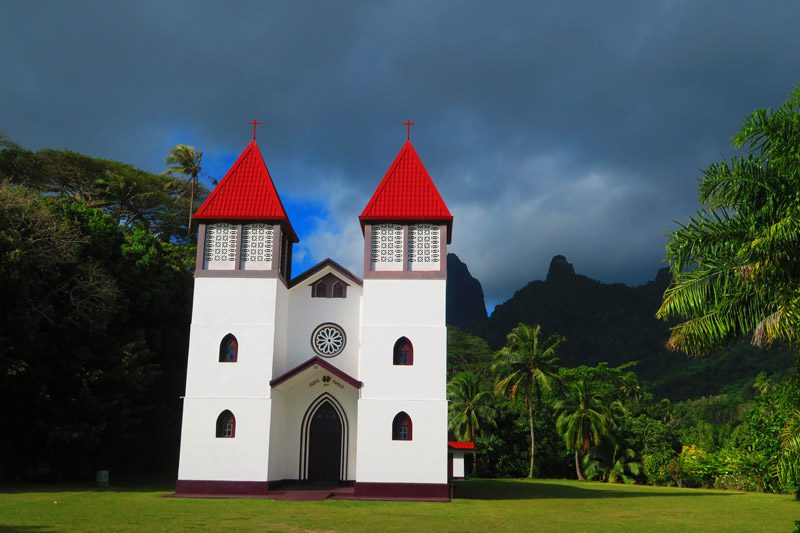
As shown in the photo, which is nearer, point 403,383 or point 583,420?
point 403,383

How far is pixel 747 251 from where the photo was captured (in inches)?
382

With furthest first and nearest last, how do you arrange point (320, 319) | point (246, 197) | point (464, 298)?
point (464, 298) → point (320, 319) → point (246, 197)

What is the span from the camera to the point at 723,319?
10.5 meters

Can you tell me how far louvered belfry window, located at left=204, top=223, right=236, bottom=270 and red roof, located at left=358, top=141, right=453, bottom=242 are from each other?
373 cm

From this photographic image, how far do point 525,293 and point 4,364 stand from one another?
264ft

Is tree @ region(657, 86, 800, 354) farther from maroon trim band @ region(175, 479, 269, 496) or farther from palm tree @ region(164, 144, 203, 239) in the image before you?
palm tree @ region(164, 144, 203, 239)

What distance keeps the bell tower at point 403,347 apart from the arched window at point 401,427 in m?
0.03

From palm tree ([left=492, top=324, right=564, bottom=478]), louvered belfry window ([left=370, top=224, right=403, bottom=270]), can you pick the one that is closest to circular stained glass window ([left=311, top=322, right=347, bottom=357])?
louvered belfry window ([left=370, top=224, right=403, bottom=270])

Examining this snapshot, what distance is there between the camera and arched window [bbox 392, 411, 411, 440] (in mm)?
18844

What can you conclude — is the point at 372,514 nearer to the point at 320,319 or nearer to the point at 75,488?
the point at 320,319

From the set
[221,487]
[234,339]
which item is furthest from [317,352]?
[221,487]

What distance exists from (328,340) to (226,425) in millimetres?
3813

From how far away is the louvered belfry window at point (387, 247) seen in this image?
1994cm

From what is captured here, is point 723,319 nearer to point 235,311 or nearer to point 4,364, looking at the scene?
point 235,311
